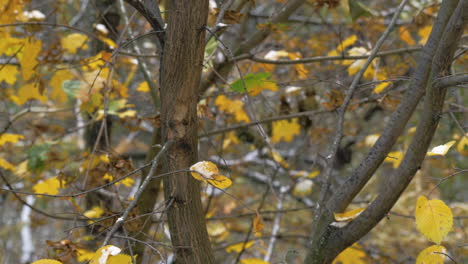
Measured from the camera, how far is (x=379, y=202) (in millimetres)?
1425

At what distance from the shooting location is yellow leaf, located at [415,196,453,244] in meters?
1.28

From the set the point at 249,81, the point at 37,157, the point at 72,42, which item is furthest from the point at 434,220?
the point at 72,42

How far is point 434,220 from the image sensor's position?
1.29 meters

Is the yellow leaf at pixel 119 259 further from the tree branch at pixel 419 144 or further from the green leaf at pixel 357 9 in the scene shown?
the green leaf at pixel 357 9

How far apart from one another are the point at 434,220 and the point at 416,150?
210mm

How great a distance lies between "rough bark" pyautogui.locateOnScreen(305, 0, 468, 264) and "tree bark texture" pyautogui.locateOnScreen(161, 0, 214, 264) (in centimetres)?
41

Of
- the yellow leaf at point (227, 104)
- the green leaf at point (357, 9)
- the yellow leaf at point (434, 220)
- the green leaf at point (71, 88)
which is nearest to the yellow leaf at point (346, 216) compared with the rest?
the yellow leaf at point (434, 220)

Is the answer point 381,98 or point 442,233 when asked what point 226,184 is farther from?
point 381,98

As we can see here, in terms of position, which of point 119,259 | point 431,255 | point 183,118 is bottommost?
point 431,255

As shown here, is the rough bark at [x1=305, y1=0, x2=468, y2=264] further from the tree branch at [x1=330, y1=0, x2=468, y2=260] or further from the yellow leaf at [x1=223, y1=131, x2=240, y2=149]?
the yellow leaf at [x1=223, y1=131, x2=240, y2=149]

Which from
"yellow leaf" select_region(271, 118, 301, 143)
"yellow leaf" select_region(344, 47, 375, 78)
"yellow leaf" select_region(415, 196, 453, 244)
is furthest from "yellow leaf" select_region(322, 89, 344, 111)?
"yellow leaf" select_region(415, 196, 453, 244)

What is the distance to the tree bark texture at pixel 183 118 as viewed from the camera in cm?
122

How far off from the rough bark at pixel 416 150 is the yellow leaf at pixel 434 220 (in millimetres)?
113

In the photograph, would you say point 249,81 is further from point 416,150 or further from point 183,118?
point 416,150
